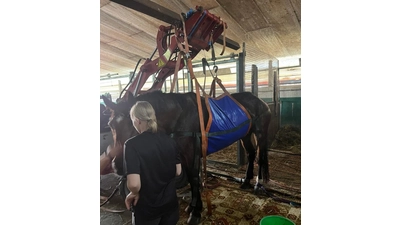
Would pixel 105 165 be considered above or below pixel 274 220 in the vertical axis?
above

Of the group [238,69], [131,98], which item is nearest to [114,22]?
[131,98]

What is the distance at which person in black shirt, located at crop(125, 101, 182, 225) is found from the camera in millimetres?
700

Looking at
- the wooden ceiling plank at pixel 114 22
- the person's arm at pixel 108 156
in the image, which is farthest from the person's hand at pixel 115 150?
the wooden ceiling plank at pixel 114 22

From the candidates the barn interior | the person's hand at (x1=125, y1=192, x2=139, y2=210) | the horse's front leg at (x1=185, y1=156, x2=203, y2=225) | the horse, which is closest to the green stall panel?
the barn interior

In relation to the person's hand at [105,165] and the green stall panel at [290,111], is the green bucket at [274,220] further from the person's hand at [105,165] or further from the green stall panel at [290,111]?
the person's hand at [105,165]

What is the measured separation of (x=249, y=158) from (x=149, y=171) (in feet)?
2.40

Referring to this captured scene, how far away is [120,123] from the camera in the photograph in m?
0.74

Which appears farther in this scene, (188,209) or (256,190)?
(256,190)

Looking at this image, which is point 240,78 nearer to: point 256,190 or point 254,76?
point 254,76

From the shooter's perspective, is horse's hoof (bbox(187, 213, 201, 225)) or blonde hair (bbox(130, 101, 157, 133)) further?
horse's hoof (bbox(187, 213, 201, 225))

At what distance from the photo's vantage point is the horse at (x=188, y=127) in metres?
0.74

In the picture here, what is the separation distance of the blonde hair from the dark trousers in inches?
13.9

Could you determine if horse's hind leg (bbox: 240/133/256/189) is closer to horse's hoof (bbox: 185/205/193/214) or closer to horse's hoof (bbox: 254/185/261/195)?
horse's hoof (bbox: 254/185/261/195)

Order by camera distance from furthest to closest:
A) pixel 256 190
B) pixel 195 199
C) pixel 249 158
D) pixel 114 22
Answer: pixel 249 158, pixel 256 190, pixel 195 199, pixel 114 22
